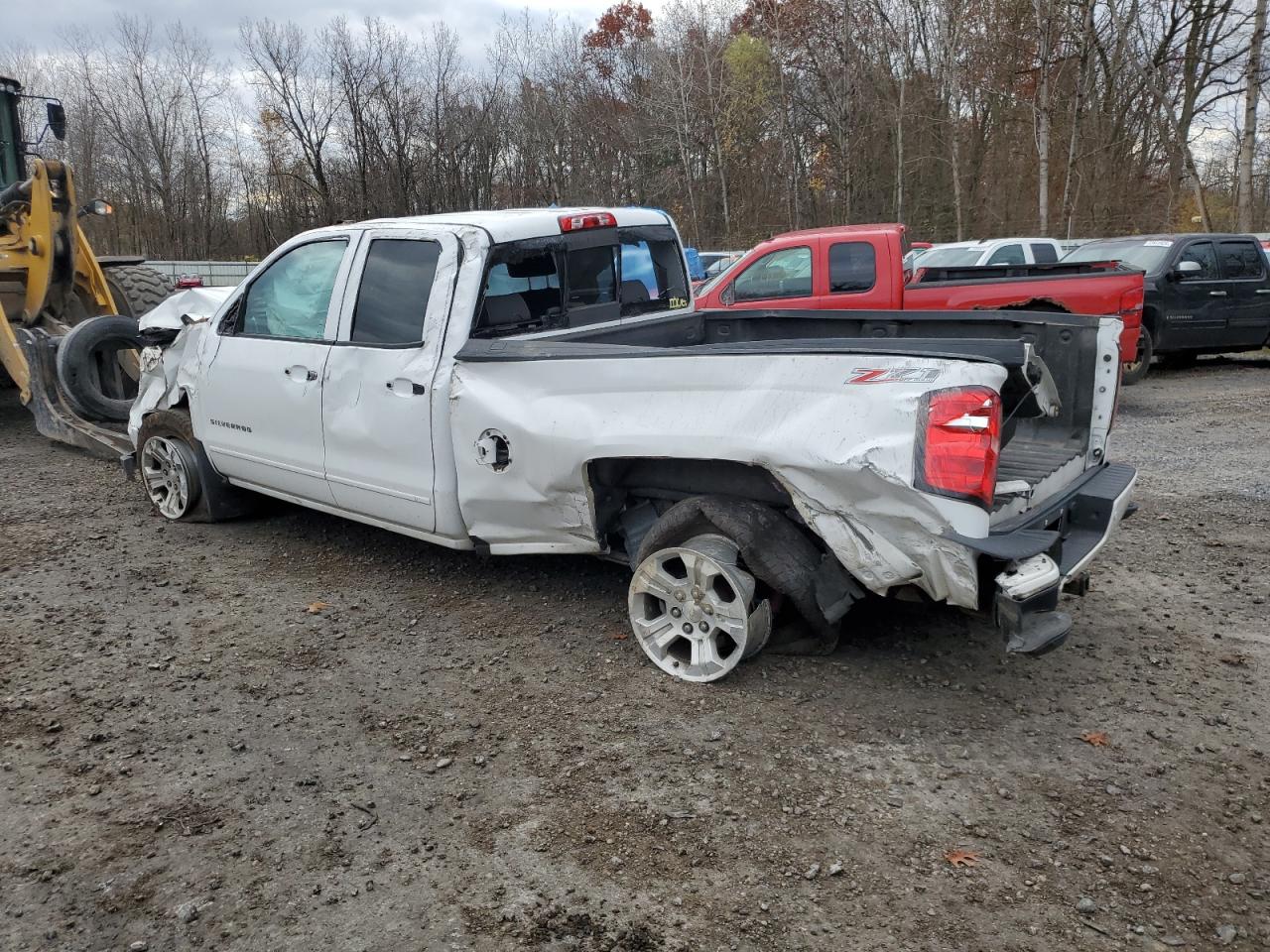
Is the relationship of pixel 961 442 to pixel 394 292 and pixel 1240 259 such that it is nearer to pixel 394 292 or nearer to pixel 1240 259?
pixel 394 292

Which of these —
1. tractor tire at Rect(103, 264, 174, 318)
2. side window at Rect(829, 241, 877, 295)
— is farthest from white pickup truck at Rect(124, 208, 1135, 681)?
side window at Rect(829, 241, 877, 295)

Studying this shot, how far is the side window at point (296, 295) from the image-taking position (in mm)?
5203

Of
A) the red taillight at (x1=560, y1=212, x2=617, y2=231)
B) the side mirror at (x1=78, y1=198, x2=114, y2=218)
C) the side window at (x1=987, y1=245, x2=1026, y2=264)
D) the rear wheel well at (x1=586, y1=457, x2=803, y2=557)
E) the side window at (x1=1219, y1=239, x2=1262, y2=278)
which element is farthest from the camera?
the side window at (x1=987, y1=245, x2=1026, y2=264)

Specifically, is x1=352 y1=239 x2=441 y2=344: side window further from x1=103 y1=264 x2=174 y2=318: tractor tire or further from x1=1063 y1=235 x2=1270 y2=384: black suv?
x1=1063 y1=235 x2=1270 y2=384: black suv

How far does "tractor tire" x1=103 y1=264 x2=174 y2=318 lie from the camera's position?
1018cm

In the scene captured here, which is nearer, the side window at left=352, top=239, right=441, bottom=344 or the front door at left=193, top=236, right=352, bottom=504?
the side window at left=352, top=239, right=441, bottom=344

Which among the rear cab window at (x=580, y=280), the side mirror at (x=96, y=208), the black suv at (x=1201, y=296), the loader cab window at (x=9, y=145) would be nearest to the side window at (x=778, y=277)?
the black suv at (x=1201, y=296)

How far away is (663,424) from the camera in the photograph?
3.90 meters

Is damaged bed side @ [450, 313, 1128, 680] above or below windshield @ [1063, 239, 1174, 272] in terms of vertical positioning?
below

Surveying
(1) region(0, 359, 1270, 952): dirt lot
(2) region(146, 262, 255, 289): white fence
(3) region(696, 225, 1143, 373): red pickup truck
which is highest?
(2) region(146, 262, 255, 289): white fence

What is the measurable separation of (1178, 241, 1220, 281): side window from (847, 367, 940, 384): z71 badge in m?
11.4

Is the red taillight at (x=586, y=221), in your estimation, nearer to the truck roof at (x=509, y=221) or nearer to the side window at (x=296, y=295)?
the truck roof at (x=509, y=221)

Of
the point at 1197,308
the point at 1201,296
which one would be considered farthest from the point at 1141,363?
the point at 1201,296

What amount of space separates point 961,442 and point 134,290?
9546 mm
